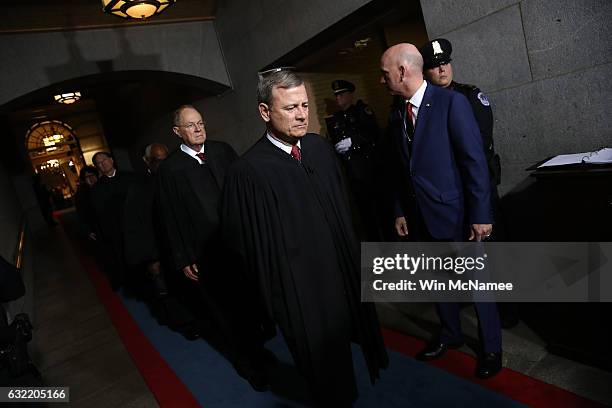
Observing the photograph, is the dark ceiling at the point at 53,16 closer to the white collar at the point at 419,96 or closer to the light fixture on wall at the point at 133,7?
the light fixture on wall at the point at 133,7

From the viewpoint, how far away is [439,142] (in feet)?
7.41

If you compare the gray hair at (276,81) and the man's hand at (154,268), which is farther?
the man's hand at (154,268)

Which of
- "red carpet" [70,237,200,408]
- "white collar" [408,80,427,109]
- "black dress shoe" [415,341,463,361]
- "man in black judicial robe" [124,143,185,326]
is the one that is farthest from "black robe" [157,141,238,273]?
"black dress shoe" [415,341,463,361]

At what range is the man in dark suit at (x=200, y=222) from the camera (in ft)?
9.60

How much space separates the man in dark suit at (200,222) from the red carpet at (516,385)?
125 cm

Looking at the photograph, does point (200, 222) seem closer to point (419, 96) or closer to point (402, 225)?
point (402, 225)

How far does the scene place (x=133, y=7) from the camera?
13.4 ft

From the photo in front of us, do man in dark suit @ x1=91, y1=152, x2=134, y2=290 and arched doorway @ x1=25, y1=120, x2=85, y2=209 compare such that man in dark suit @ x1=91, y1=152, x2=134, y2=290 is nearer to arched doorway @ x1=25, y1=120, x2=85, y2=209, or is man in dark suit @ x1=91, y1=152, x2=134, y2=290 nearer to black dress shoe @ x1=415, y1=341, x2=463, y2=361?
black dress shoe @ x1=415, y1=341, x2=463, y2=361

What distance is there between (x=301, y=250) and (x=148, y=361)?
2.42m

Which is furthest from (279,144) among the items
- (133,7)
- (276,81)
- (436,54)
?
(133,7)

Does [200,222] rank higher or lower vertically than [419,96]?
lower

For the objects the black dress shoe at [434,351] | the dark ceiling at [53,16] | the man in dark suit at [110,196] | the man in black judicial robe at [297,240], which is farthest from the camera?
the dark ceiling at [53,16]

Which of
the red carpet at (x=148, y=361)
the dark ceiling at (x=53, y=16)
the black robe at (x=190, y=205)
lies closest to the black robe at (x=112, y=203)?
the red carpet at (x=148, y=361)

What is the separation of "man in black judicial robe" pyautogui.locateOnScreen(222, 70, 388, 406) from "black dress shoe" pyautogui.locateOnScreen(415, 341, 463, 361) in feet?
2.31
